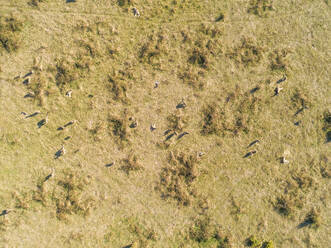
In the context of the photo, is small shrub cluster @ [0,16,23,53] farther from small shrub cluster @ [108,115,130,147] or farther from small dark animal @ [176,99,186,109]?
small dark animal @ [176,99,186,109]

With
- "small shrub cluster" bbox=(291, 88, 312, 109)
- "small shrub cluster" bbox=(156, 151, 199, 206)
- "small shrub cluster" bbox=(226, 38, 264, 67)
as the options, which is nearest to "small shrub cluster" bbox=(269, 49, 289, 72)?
"small shrub cluster" bbox=(226, 38, 264, 67)

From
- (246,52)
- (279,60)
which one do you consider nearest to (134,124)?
(246,52)

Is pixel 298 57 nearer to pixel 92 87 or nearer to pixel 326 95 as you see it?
pixel 326 95

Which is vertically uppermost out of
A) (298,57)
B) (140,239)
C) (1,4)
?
(1,4)

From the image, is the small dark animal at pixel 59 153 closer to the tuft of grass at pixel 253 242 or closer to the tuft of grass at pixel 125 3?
the tuft of grass at pixel 125 3


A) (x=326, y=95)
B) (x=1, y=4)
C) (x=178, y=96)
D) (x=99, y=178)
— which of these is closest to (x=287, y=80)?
(x=326, y=95)

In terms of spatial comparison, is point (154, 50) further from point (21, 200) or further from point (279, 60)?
point (21, 200)
